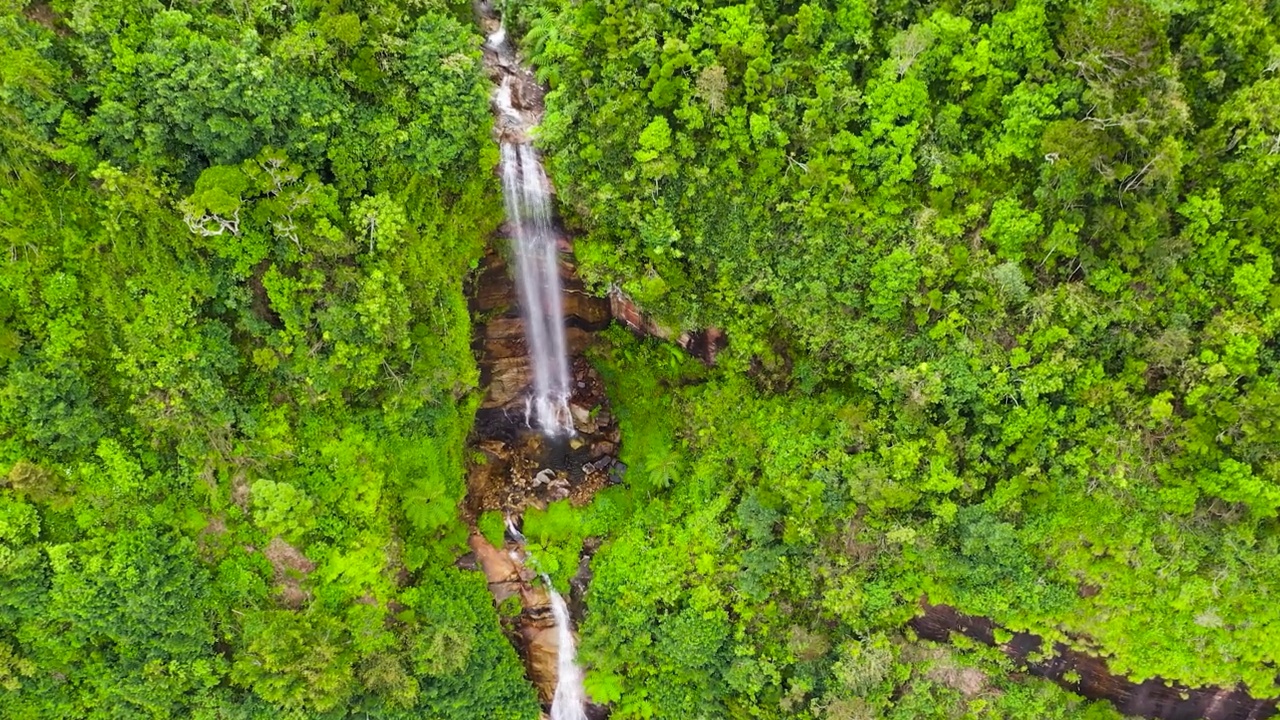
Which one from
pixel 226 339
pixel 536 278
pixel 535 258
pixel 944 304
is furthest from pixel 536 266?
pixel 944 304

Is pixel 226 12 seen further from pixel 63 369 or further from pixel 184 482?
pixel 184 482

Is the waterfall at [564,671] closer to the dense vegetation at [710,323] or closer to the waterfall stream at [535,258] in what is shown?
the dense vegetation at [710,323]

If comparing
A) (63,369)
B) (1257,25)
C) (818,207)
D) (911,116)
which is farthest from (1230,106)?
(63,369)

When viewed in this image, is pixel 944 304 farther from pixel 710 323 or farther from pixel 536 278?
pixel 536 278

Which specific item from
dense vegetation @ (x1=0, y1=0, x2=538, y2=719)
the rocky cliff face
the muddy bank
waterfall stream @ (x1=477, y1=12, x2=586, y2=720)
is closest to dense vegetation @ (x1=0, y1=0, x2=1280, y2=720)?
dense vegetation @ (x1=0, y1=0, x2=538, y2=719)

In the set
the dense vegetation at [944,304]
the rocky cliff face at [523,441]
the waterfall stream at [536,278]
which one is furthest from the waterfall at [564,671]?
the dense vegetation at [944,304]
